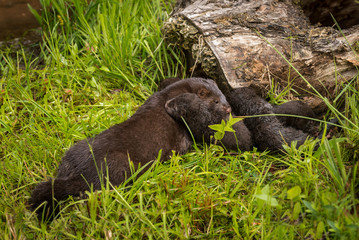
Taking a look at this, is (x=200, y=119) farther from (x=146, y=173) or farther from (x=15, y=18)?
(x=15, y=18)

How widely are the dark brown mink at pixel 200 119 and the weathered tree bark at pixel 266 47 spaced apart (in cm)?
59

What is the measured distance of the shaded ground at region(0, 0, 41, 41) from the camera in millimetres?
5727

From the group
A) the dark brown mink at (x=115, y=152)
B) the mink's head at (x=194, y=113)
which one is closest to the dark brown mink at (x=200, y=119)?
the mink's head at (x=194, y=113)

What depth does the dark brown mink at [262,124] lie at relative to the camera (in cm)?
360

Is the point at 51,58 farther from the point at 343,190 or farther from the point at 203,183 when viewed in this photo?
the point at 343,190

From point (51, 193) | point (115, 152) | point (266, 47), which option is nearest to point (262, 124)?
point (266, 47)

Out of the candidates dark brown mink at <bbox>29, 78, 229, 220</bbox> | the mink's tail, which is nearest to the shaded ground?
dark brown mink at <bbox>29, 78, 229, 220</bbox>

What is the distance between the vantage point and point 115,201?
280cm

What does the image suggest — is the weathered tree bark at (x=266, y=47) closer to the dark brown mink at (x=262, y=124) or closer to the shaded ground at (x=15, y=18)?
the dark brown mink at (x=262, y=124)

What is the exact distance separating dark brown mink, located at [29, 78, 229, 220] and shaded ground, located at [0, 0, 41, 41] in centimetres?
331

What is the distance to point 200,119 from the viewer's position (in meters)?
3.67

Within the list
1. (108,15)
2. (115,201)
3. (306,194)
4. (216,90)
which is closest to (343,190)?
(306,194)

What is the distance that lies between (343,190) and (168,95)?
2146mm

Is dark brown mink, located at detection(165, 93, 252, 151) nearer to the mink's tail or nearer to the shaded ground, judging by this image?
the mink's tail
